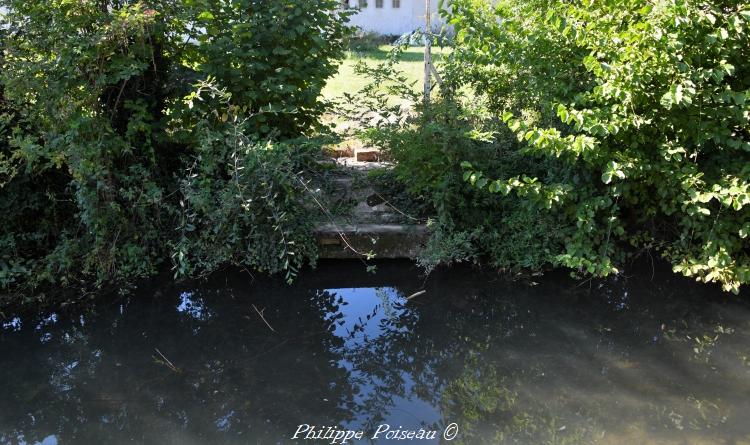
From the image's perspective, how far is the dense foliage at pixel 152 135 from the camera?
18.0 feet

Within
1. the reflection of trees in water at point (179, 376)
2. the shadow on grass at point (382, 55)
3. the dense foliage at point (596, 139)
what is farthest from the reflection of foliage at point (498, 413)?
the shadow on grass at point (382, 55)

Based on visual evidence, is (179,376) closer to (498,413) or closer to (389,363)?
(389,363)

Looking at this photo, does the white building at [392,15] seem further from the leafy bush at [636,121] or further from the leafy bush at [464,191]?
the leafy bush at [636,121]

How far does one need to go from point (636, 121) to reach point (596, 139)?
13.8 inches

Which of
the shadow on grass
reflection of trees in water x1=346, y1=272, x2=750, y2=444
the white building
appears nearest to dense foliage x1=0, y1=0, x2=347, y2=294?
reflection of trees in water x1=346, y1=272, x2=750, y2=444

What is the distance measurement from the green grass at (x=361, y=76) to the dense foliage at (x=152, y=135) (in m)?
2.01

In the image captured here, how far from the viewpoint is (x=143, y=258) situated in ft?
19.3

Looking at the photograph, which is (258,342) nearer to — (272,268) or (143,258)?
(272,268)

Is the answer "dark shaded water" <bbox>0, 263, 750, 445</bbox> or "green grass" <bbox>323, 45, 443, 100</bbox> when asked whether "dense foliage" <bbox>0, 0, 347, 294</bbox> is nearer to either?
"dark shaded water" <bbox>0, 263, 750, 445</bbox>

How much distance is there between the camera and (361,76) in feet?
34.7

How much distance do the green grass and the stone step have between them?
97.1 inches

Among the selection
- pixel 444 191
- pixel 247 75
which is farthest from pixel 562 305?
pixel 247 75

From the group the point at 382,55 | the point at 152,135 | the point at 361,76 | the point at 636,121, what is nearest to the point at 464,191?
the point at 636,121

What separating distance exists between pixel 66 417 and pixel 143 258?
198 centimetres
